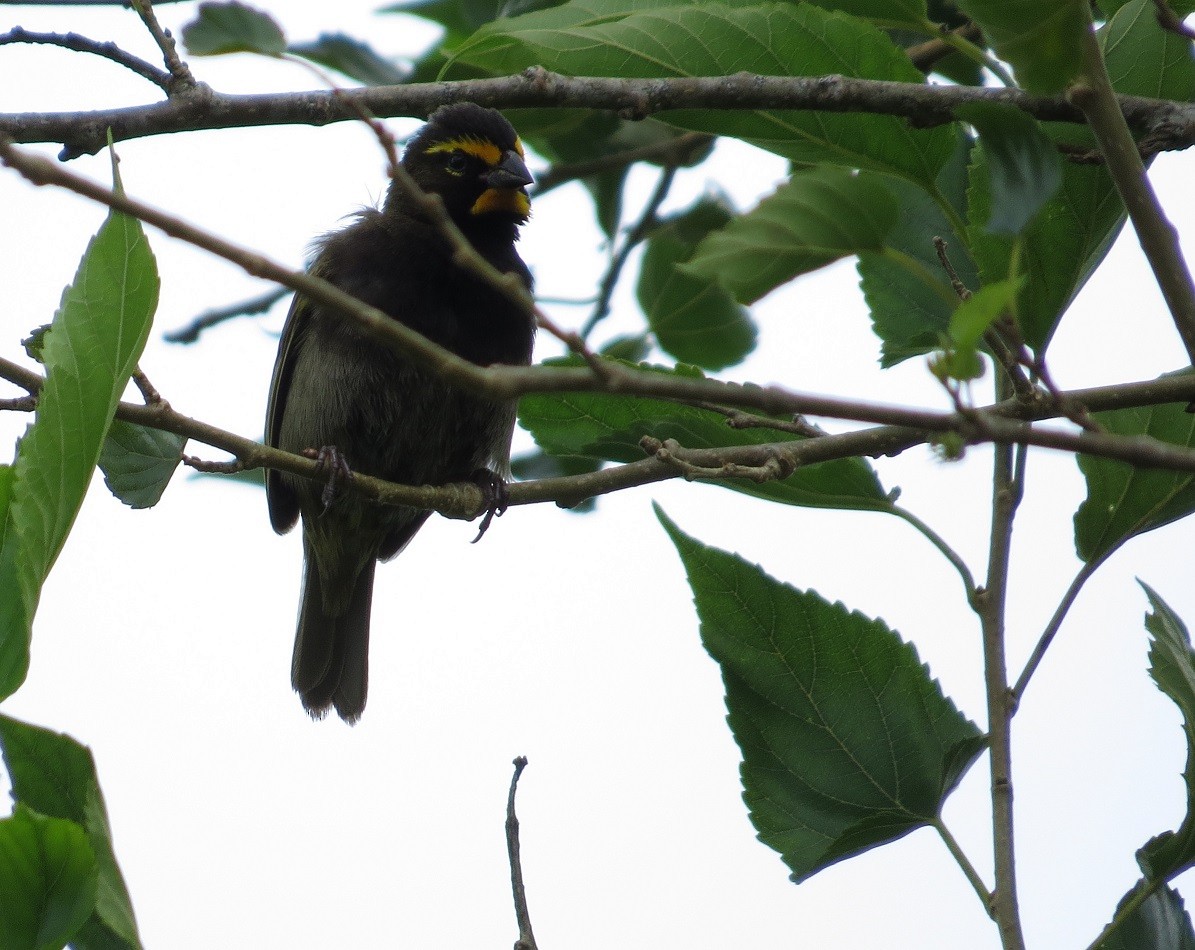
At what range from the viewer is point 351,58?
4.52 meters

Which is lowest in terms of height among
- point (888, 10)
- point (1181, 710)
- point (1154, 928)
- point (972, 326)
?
point (1154, 928)

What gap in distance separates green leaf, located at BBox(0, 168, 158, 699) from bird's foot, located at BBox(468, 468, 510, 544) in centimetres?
318

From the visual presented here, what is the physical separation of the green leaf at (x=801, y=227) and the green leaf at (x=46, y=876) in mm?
1048

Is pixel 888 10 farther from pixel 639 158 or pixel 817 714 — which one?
pixel 639 158

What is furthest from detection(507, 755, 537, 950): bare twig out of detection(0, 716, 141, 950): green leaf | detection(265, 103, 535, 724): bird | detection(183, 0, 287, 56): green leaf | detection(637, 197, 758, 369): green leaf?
detection(637, 197, 758, 369): green leaf

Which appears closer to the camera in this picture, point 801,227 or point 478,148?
point 801,227

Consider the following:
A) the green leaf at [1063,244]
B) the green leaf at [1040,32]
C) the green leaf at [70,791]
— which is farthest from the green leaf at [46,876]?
the green leaf at [1063,244]

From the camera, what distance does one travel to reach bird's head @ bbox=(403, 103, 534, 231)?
5.84 m

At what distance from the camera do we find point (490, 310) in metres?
5.38

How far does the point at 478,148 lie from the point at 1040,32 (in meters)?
4.34

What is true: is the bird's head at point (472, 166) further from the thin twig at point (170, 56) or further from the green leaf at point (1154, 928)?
the green leaf at point (1154, 928)

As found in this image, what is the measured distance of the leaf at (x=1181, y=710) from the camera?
243 cm

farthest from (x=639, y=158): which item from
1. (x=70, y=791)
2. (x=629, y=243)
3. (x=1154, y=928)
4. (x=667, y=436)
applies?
(x=70, y=791)

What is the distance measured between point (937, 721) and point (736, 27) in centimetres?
133
